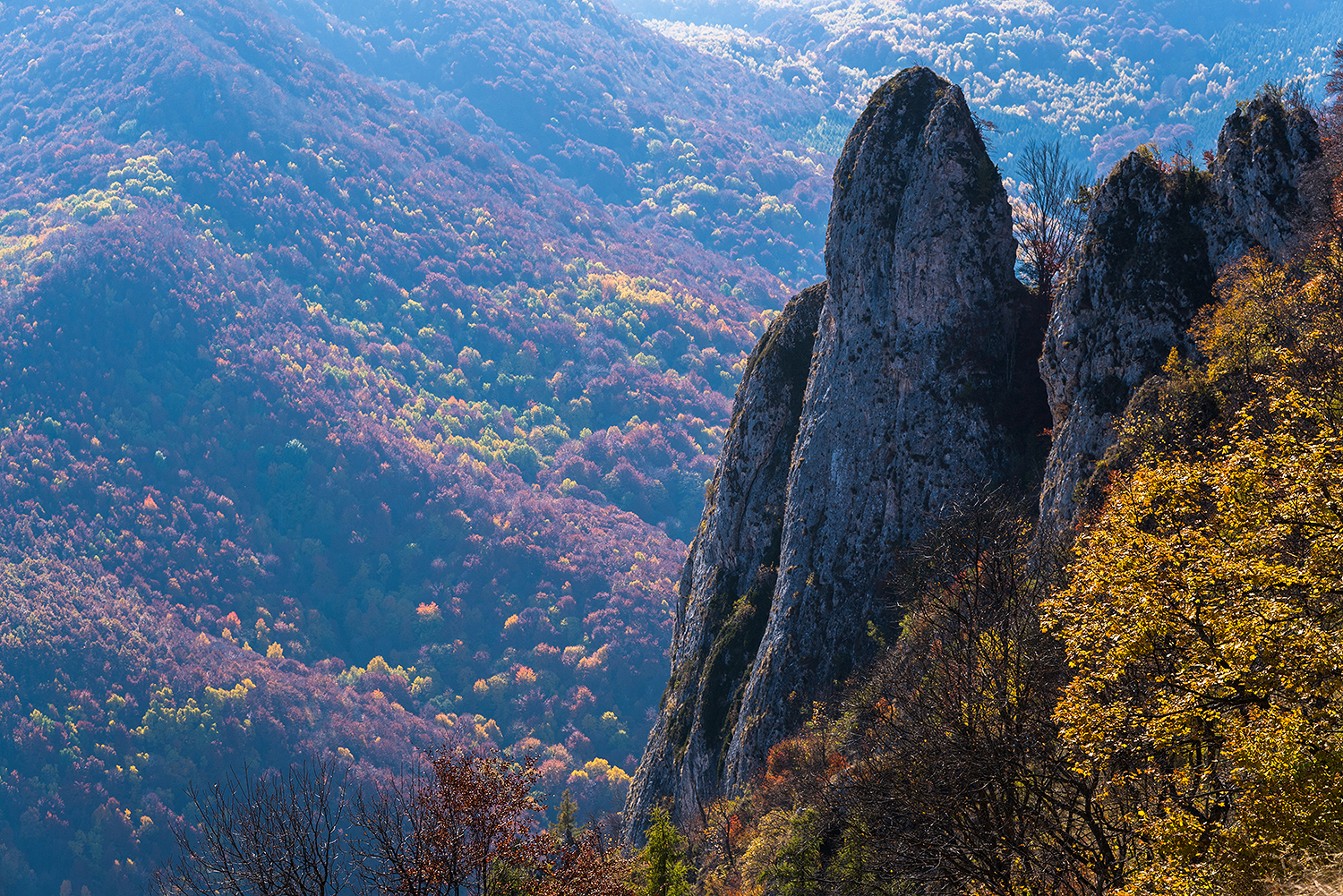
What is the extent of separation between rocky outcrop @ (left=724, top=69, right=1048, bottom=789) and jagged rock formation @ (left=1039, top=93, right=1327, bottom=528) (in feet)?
20.8

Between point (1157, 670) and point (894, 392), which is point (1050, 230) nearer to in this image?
point (894, 392)

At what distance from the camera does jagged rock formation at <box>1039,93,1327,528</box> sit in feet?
86.3

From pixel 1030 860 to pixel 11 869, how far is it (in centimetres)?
17602

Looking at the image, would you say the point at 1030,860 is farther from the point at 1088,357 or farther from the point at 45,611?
the point at 45,611

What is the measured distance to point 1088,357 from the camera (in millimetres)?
29156

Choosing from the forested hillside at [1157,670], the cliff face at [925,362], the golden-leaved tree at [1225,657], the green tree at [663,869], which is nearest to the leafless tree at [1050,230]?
the cliff face at [925,362]

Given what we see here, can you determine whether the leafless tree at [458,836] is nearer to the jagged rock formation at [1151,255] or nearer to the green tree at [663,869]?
the green tree at [663,869]

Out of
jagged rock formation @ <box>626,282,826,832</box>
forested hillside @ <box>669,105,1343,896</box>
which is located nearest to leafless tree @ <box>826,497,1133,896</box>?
forested hillside @ <box>669,105,1343,896</box>

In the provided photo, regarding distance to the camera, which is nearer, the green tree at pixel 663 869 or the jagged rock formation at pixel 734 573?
the green tree at pixel 663 869

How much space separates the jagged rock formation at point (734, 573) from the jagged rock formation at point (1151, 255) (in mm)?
19202

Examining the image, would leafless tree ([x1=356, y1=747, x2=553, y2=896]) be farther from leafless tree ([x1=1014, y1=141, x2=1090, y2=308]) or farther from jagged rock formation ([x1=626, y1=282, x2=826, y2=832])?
leafless tree ([x1=1014, y1=141, x2=1090, y2=308])

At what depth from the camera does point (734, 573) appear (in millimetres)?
49750

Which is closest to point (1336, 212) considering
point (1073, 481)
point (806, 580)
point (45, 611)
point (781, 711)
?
point (1073, 481)

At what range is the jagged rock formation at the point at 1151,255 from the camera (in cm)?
2631
